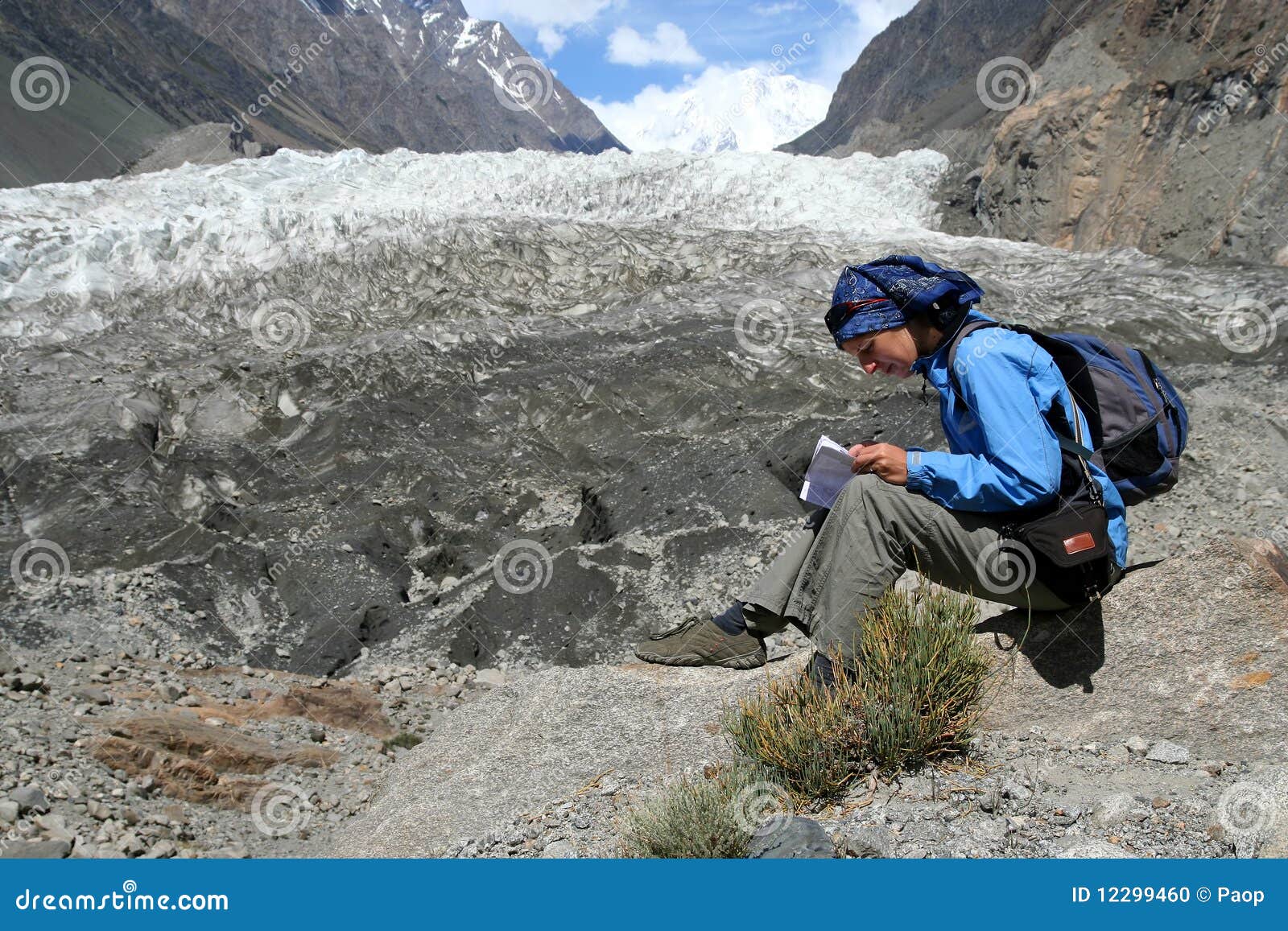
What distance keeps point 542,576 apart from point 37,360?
420 inches

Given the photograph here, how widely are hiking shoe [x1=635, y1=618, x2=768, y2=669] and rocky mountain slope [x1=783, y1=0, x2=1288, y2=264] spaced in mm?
15347

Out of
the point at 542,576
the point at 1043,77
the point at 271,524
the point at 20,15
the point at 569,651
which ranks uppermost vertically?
the point at 20,15

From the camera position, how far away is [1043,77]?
24.0m

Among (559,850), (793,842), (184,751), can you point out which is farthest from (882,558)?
(184,751)

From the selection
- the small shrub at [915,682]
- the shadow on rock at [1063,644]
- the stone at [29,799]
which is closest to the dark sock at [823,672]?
the small shrub at [915,682]

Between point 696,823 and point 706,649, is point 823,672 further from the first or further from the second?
point 706,649

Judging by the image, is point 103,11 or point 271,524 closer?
point 271,524

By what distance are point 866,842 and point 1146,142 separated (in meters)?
20.7

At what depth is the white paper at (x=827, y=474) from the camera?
3.33 metres

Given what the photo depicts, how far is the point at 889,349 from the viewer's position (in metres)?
3.21

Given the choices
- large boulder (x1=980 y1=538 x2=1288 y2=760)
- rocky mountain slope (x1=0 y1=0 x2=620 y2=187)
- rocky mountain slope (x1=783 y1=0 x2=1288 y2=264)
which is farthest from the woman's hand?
rocky mountain slope (x1=783 y1=0 x2=1288 y2=264)

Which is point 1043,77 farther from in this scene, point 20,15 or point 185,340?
point 20,15

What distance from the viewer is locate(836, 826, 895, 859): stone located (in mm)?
2770

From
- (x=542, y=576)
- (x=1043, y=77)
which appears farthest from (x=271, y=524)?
(x=1043, y=77)
